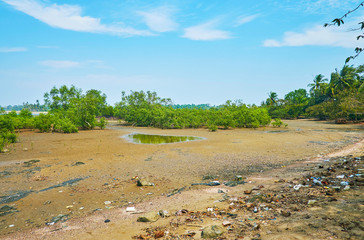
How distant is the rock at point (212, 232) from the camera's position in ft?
10.8

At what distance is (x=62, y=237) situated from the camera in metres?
3.84

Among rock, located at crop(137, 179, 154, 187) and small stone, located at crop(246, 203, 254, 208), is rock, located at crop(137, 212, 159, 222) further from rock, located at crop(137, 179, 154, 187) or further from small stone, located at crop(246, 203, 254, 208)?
rock, located at crop(137, 179, 154, 187)

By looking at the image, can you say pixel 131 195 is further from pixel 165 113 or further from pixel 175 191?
pixel 165 113

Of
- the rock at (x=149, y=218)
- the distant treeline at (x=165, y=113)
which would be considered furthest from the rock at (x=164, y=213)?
the distant treeline at (x=165, y=113)

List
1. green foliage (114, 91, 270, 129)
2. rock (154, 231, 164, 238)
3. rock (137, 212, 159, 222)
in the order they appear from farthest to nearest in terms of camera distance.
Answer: green foliage (114, 91, 270, 129) < rock (137, 212, 159, 222) < rock (154, 231, 164, 238)

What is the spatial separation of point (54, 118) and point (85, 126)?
195 inches

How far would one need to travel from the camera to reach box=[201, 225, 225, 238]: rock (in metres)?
3.31

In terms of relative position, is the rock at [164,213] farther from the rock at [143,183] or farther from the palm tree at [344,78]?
the palm tree at [344,78]

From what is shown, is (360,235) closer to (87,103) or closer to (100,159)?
(100,159)

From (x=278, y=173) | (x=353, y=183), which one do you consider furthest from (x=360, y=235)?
(x=278, y=173)

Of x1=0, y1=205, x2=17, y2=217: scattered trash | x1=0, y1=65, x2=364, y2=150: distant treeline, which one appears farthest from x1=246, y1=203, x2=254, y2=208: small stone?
x1=0, y1=65, x2=364, y2=150: distant treeline

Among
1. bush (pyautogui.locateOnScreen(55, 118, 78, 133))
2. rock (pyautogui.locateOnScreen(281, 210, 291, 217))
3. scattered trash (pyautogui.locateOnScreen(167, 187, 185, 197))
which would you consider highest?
bush (pyautogui.locateOnScreen(55, 118, 78, 133))

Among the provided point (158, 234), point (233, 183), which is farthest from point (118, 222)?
point (233, 183)

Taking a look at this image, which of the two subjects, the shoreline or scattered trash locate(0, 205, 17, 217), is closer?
the shoreline
